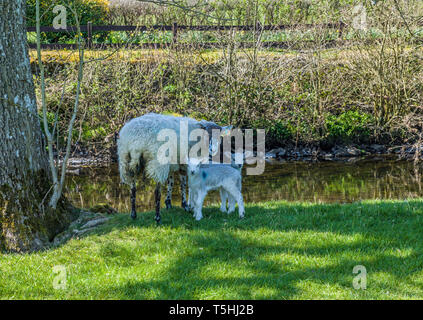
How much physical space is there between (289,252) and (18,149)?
12.3 ft

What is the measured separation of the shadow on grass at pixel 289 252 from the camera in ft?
15.4

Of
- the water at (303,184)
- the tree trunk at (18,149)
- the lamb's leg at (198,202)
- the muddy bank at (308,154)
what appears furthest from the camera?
the muddy bank at (308,154)

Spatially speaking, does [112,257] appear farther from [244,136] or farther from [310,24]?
[310,24]

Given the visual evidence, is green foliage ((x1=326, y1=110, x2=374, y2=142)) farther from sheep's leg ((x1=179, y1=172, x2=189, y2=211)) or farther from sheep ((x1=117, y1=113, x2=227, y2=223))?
sheep ((x1=117, y1=113, x2=227, y2=223))

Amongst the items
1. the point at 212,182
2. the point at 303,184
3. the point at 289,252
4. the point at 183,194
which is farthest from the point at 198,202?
the point at 303,184

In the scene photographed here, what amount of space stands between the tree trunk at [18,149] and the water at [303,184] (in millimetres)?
3778

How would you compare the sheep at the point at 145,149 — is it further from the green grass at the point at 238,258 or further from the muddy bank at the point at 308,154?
the muddy bank at the point at 308,154

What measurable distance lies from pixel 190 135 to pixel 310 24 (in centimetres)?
1006

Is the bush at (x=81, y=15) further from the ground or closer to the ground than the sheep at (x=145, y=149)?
further from the ground

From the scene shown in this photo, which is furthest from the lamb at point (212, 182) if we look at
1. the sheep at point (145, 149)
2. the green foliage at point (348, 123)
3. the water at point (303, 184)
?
the green foliage at point (348, 123)
